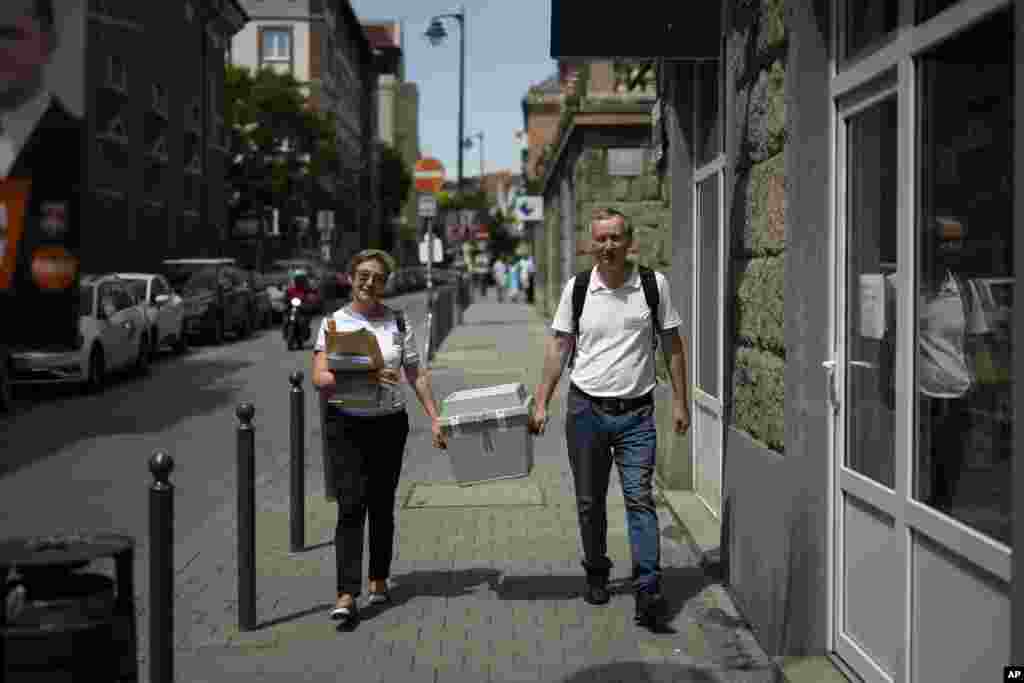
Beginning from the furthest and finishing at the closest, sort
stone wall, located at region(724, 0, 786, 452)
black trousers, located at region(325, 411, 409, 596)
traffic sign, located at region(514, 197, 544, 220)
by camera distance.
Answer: traffic sign, located at region(514, 197, 544, 220)
black trousers, located at region(325, 411, 409, 596)
stone wall, located at region(724, 0, 786, 452)

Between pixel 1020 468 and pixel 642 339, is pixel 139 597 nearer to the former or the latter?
pixel 642 339

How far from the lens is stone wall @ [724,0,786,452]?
5730mm

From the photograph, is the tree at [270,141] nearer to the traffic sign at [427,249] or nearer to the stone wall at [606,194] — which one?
the traffic sign at [427,249]

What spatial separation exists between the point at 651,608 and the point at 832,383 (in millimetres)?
1559

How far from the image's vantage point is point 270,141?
172 feet

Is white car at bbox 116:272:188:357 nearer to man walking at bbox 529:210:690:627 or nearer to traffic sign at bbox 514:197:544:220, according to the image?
traffic sign at bbox 514:197:544:220

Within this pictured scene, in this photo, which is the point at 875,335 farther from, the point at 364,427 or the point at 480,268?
the point at 480,268

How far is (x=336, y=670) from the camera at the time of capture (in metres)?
5.77

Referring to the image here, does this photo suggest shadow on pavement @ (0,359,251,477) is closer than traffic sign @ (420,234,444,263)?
Yes

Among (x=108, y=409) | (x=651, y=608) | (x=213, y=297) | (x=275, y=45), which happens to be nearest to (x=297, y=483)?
(x=651, y=608)

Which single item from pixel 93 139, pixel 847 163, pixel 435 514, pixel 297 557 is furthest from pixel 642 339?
pixel 93 139

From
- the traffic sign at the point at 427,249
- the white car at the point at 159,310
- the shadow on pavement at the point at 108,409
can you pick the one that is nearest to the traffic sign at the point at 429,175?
the traffic sign at the point at 427,249

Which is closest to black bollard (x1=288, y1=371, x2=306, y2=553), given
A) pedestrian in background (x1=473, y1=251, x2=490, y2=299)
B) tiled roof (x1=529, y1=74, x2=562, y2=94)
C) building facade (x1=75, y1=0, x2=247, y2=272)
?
building facade (x1=75, y1=0, x2=247, y2=272)

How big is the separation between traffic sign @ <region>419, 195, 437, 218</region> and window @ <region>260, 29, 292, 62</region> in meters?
46.7
